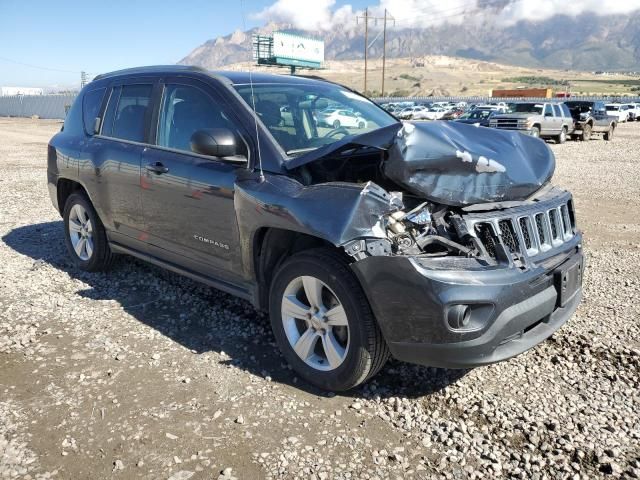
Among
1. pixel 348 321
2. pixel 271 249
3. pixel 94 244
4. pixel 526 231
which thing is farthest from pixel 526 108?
pixel 348 321

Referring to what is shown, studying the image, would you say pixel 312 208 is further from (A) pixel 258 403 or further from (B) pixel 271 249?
(A) pixel 258 403

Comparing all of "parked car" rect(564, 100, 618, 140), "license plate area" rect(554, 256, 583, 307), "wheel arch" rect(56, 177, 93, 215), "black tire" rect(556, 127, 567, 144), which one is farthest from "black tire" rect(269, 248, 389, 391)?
"parked car" rect(564, 100, 618, 140)

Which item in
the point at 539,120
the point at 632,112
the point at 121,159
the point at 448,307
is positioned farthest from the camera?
the point at 632,112

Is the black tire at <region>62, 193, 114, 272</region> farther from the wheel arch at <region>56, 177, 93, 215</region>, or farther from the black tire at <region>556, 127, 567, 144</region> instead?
the black tire at <region>556, 127, 567, 144</region>

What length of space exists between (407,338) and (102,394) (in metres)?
1.90

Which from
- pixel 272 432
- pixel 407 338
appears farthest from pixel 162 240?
pixel 407 338

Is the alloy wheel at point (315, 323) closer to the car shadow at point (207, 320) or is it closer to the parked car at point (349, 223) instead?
the parked car at point (349, 223)

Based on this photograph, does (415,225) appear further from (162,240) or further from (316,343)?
(162,240)

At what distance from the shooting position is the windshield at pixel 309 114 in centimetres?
390

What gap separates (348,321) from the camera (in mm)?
3160

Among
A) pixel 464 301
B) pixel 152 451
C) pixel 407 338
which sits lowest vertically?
pixel 152 451

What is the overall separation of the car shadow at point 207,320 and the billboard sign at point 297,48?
6953 cm

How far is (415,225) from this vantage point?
3.17 m

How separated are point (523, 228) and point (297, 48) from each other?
76.6 metres
